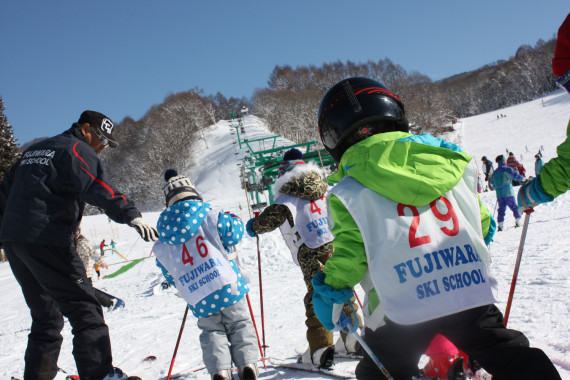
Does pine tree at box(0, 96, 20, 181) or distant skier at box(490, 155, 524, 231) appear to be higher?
pine tree at box(0, 96, 20, 181)

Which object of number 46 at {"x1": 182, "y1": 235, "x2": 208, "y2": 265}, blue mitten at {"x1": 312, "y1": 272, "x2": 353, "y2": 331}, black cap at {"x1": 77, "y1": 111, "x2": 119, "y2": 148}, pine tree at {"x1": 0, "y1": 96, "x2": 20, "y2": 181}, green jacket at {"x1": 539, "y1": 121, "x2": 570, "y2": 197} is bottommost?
blue mitten at {"x1": 312, "y1": 272, "x2": 353, "y2": 331}

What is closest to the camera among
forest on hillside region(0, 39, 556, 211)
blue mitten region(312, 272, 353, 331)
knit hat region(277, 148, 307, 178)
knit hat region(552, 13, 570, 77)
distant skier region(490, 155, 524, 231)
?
blue mitten region(312, 272, 353, 331)

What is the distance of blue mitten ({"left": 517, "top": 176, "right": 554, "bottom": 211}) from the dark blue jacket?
257 cm

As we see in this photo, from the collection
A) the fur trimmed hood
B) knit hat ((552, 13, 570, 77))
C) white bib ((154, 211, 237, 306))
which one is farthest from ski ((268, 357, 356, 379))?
knit hat ((552, 13, 570, 77))

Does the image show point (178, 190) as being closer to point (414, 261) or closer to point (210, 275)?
point (210, 275)

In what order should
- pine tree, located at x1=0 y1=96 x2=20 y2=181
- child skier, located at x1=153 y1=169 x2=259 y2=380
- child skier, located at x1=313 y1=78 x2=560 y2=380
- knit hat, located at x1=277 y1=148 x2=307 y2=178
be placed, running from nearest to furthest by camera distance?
1. child skier, located at x1=313 y1=78 x2=560 y2=380
2. child skier, located at x1=153 y1=169 x2=259 y2=380
3. knit hat, located at x1=277 y1=148 x2=307 y2=178
4. pine tree, located at x1=0 y1=96 x2=20 y2=181

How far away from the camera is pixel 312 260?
338cm

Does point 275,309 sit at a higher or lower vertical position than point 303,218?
lower

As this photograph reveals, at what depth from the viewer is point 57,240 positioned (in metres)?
2.67

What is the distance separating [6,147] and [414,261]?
1193 inches

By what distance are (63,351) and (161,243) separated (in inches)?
93.7

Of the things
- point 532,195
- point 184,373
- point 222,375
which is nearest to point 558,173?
point 532,195

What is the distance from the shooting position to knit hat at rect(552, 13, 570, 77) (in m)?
2.04

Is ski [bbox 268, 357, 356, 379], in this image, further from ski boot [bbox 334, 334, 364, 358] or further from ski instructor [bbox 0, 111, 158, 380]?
ski instructor [bbox 0, 111, 158, 380]
